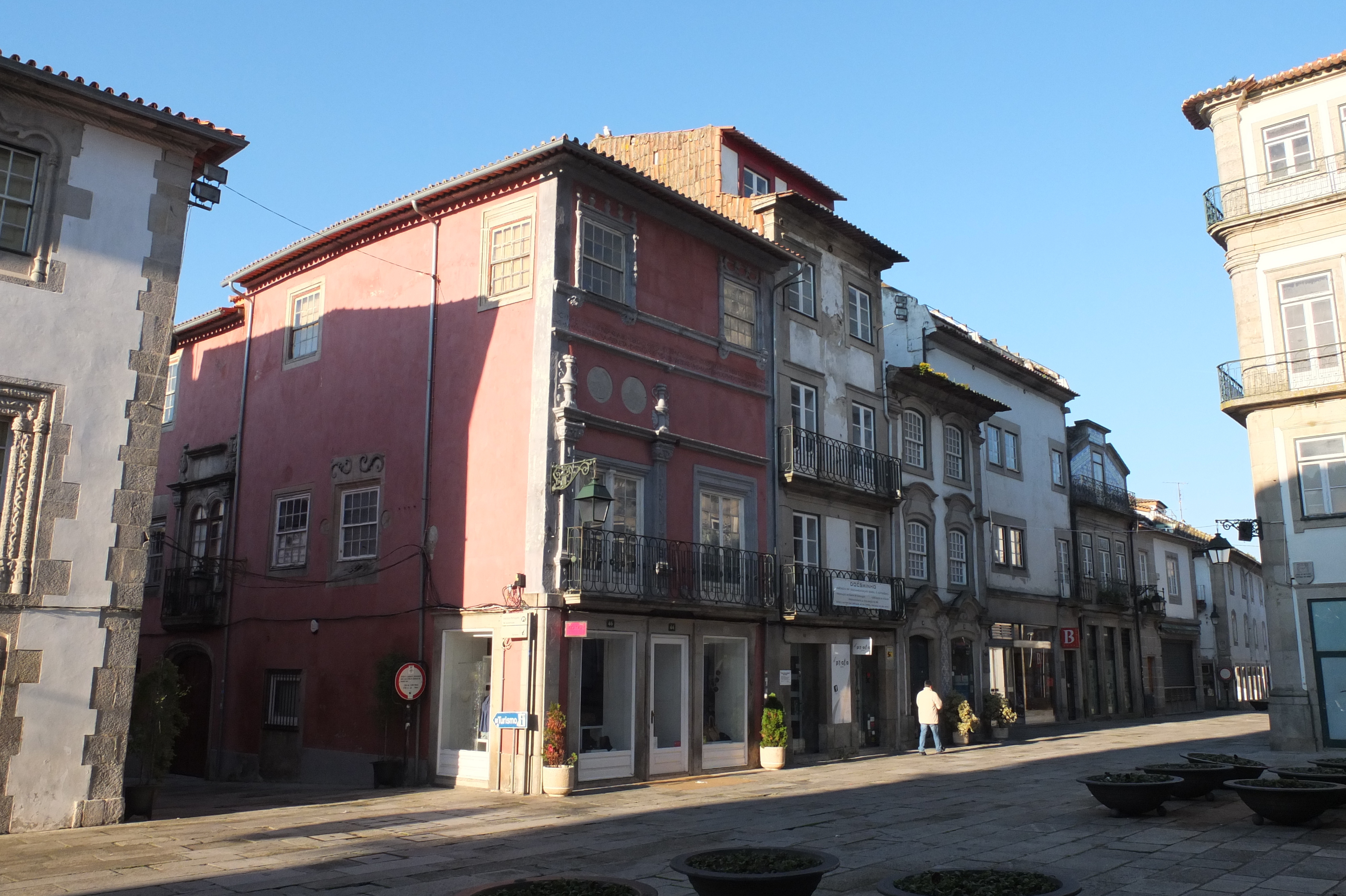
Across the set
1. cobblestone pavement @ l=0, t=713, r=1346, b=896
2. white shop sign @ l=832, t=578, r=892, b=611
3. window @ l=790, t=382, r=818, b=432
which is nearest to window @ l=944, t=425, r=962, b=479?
white shop sign @ l=832, t=578, r=892, b=611

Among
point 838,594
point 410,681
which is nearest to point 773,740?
point 838,594

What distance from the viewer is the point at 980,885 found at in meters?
7.15

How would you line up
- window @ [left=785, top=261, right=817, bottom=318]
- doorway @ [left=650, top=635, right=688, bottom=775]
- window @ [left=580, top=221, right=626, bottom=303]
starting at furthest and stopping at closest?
window @ [left=785, top=261, right=817, bottom=318], doorway @ [left=650, top=635, right=688, bottom=775], window @ [left=580, top=221, right=626, bottom=303]

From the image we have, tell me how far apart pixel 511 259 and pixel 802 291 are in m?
8.02

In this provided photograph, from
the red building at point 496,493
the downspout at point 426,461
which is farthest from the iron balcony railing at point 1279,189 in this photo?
the downspout at point 426,461

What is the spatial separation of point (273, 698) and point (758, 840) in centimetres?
1312

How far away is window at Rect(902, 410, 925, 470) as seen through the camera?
27812 millimetres

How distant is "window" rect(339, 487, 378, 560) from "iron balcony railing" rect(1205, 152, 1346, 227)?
65.4 feet

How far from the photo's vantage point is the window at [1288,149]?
79.2 feet

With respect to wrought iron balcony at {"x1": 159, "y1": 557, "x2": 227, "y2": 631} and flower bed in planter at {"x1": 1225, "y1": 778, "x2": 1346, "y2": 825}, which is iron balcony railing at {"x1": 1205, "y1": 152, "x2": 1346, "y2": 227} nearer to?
flower bed in planter at {"x1": 1225, "y1": 778, "x2": 1346, "y2": 825}

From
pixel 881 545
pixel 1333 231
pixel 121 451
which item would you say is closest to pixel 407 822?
pixel 121 451

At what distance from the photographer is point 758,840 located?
1186 cm

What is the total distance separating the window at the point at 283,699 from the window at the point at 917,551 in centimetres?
1459

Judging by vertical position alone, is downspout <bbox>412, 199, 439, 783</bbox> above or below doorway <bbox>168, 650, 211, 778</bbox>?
above
